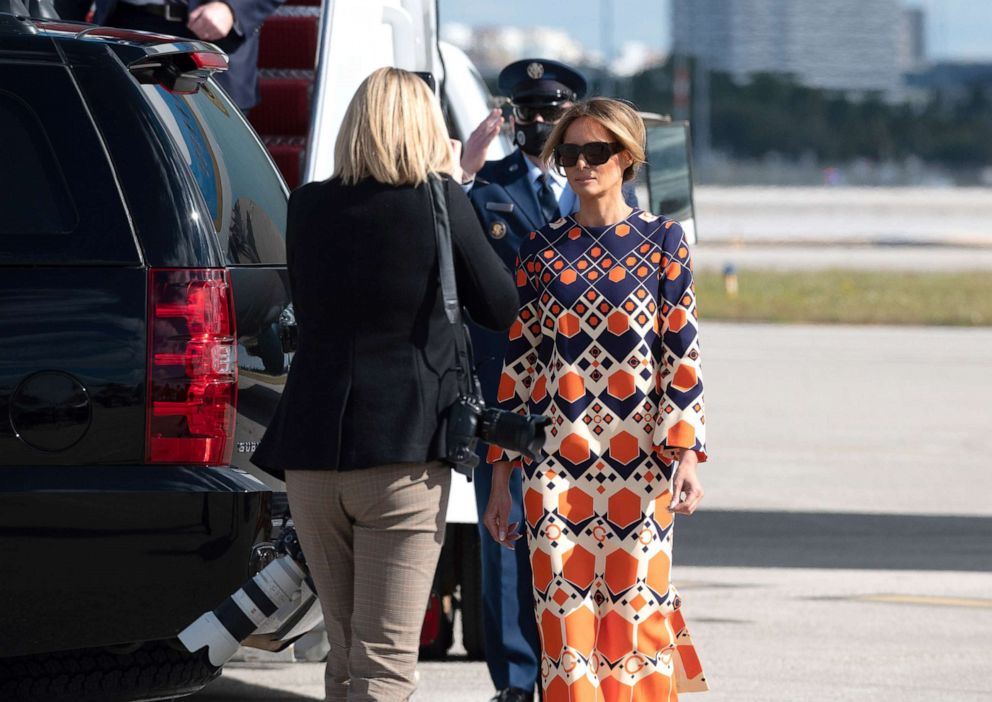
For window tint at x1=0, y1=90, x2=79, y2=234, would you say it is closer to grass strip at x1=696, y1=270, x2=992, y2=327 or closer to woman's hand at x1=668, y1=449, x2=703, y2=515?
woman's hand at x1=668, y1=449, x2=703, y2=515

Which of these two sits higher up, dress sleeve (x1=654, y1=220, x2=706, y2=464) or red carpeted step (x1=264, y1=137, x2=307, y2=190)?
red carpeted step (x1=264, y1=137, x2=307, y2=190)

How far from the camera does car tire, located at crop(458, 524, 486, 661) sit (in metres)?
5.88

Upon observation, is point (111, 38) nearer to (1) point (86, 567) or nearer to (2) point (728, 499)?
(1) point (86, 567)

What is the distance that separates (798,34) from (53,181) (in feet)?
498

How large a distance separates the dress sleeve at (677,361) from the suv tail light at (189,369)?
40.7 inches

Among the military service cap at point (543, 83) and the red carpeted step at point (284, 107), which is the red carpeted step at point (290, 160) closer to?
the red carpeted step at point (284, 107)

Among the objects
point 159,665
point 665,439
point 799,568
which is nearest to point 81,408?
point 159,665

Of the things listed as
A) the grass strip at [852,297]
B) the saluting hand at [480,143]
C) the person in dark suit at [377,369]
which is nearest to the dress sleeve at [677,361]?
the person in dark suit at [377,369]

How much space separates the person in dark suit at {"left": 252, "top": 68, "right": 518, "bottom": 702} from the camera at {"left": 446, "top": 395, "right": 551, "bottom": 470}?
3 centimetres

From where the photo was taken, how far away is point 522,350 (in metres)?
4.30

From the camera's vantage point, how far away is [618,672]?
4.16 m

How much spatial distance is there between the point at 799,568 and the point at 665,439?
12.6 feet

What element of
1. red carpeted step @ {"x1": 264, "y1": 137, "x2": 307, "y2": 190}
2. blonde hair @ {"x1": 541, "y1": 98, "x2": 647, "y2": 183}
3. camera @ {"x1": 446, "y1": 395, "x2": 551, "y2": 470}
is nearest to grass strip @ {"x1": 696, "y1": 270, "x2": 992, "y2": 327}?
red carpeted step @ {"x1": 264, "y1": 137, "x2": 307, "y2": 190}

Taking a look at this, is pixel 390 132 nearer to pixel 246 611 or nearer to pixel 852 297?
pixel 246 611
